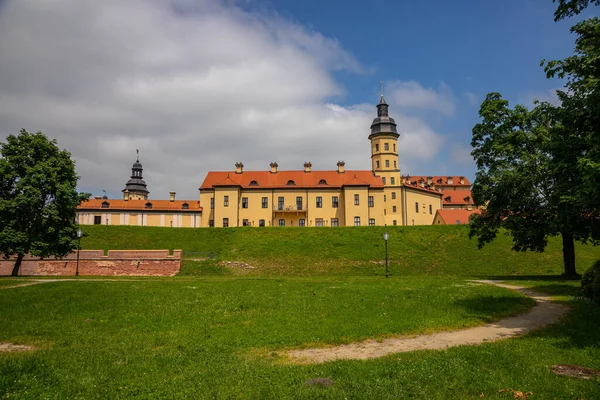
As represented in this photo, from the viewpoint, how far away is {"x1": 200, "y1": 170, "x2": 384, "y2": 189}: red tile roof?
64.9 m

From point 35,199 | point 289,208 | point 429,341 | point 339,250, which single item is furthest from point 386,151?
point 429,341

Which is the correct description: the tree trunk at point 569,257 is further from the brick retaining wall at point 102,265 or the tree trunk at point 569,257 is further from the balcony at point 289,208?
the balcony at point 289,208

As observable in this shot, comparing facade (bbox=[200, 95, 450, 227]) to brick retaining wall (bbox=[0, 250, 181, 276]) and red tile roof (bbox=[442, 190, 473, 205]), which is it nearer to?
red tile roof (bbox=[442, 190, 473, 205])

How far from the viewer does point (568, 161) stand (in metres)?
14.5

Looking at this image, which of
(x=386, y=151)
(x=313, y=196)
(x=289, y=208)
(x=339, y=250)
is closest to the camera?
(x=339, y=250)

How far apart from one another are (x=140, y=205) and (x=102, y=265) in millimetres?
38943

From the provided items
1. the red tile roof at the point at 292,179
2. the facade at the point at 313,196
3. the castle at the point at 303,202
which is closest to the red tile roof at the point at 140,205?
the castle at the point at 303,202

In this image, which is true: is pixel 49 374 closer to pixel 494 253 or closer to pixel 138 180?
pixel 494 253

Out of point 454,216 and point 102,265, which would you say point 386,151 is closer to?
point 454,216

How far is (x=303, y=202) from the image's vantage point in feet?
213

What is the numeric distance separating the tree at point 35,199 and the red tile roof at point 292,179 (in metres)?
33.2

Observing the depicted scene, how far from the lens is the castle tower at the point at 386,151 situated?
70125mm

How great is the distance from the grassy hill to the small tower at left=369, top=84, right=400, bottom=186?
81.4ft

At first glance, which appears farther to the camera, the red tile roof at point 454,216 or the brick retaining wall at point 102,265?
the red tile roof at point 454,216
